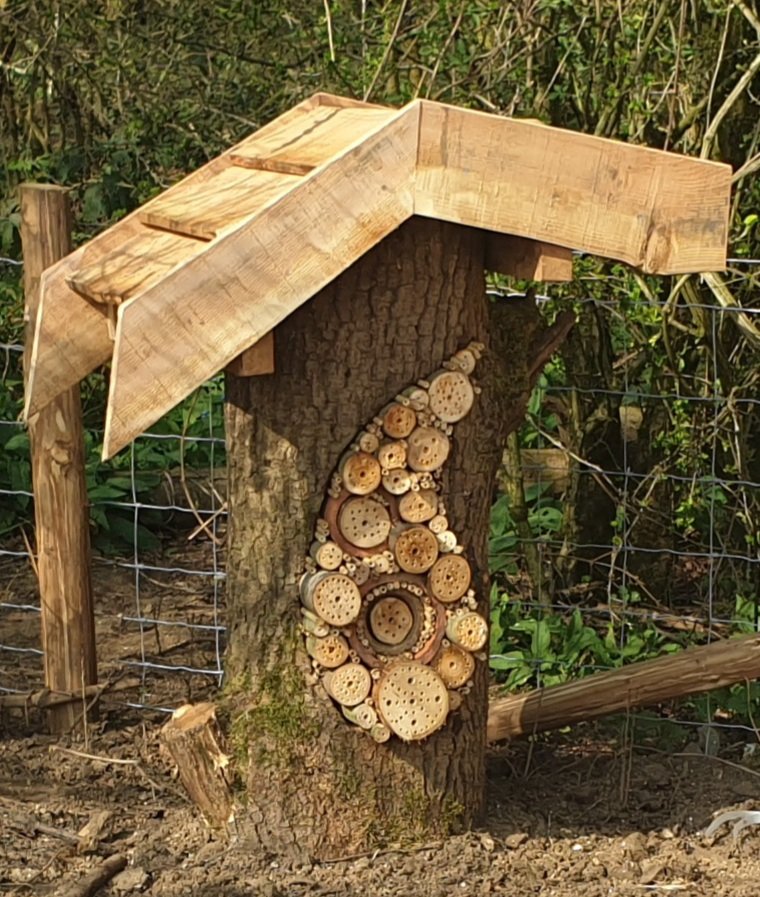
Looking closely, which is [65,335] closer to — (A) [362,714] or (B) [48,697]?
(A) [362,714]

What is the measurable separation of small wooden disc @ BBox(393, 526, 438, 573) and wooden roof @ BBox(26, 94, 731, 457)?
67 cm

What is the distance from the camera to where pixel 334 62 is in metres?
5.05

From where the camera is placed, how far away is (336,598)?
3451 millimetres

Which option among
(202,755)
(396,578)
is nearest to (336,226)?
(396,578)

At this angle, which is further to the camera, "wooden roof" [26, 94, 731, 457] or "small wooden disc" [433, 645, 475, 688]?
"small wooden disc" [433, 645, 475, 688]

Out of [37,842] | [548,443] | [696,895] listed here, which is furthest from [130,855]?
[548,443]

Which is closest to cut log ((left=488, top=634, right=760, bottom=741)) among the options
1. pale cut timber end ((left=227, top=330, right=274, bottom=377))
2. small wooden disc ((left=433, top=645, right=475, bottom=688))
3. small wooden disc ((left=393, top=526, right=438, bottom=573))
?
small wooden disc ((left=433, top=645, right=475, bottom=688))

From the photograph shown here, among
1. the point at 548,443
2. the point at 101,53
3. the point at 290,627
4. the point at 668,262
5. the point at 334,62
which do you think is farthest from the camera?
the point at 101,53

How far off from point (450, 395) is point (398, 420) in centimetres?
13

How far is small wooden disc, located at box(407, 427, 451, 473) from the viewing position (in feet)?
11.3

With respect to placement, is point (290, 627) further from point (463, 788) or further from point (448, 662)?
point (463, 788)

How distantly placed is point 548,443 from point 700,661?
1.91m

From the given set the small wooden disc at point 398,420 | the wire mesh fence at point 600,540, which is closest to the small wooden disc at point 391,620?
the small wooden disc at point 398,420

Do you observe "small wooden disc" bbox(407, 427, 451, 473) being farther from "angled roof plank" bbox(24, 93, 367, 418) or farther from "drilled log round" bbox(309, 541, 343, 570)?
"angled roof plank" bbox(24, 93, 367, 418)
